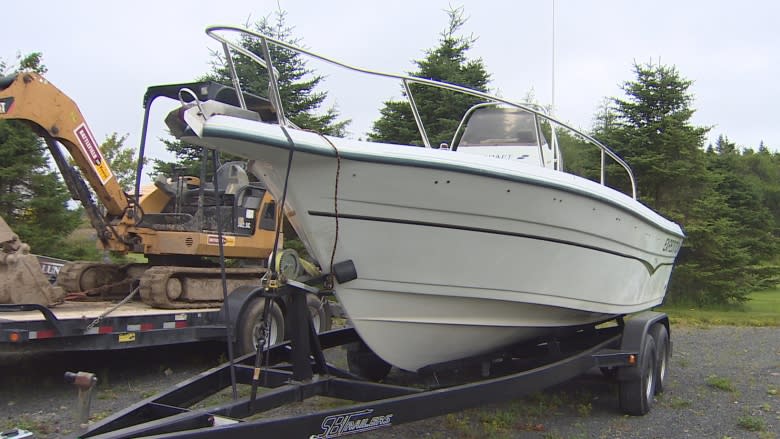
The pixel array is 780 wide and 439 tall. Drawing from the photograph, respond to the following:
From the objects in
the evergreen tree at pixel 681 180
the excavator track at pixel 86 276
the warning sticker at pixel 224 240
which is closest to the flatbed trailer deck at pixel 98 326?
the excavator track at pixel 86 276

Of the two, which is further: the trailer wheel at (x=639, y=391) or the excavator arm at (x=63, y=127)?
the excavator arm at (x=63, y=127)

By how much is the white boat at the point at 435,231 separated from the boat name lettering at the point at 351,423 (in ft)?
1.88

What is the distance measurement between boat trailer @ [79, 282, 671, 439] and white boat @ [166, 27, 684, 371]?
315mm

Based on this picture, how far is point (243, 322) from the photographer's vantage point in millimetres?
6355

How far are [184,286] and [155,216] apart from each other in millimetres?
1141

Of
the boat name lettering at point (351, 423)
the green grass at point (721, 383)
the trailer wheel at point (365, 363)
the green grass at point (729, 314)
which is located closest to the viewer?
the boat name lettering at point (351, 423)

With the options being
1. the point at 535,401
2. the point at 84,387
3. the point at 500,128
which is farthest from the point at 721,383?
the point at 84,387

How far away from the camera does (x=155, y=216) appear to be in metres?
7.29

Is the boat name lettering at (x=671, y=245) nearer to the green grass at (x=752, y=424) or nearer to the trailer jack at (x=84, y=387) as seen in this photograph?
the green grass at (x=752, y=424)

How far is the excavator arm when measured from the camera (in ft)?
20.8

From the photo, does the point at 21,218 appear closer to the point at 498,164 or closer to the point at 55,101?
the point at 55,101

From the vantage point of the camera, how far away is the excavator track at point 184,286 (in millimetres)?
6285

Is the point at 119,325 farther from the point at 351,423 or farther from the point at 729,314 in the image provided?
the point at 729,314

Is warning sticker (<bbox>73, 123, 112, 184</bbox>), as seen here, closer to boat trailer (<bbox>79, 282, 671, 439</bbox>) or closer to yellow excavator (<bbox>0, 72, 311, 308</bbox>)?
yellow excavator (<bbox>0, 72, 311, 308</bbox>)
